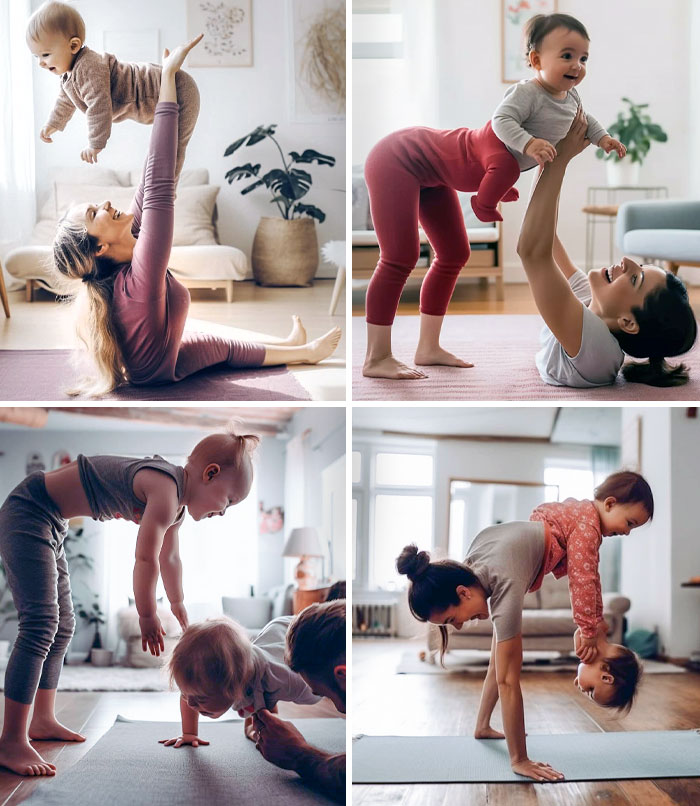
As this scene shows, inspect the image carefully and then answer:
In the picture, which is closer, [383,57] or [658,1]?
[658,1]

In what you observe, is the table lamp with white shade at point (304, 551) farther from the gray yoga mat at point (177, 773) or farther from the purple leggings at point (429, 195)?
the purple leggings at point (429, 195)

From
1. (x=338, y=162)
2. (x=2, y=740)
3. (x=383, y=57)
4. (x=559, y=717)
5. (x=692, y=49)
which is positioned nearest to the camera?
(x=2, y=740)

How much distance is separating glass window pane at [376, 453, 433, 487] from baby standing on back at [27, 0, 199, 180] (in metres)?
0.88

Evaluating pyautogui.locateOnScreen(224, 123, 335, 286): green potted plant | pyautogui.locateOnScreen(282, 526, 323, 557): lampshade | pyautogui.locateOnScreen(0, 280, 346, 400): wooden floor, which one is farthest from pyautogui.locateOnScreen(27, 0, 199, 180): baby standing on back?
pyautogui.locateOnScreen(282, 526, 323, 557): lampshade

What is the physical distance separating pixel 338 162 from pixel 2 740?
141 centimetres

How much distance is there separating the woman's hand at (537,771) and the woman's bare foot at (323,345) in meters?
0.97

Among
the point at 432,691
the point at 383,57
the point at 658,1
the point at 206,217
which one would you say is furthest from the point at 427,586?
the point at 383,57

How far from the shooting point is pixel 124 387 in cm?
179

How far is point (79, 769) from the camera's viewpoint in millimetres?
1694

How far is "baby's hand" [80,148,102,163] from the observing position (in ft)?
5.59

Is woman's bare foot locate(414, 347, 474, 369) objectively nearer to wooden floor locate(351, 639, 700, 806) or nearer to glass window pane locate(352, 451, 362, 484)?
glass window pane locate(352, 451, 362, 484)

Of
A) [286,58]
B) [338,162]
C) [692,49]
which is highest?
[692,49]

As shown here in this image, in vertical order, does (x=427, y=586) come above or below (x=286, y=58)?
below

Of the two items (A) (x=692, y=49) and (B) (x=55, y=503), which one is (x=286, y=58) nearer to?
(B) (x=55, y=503)
